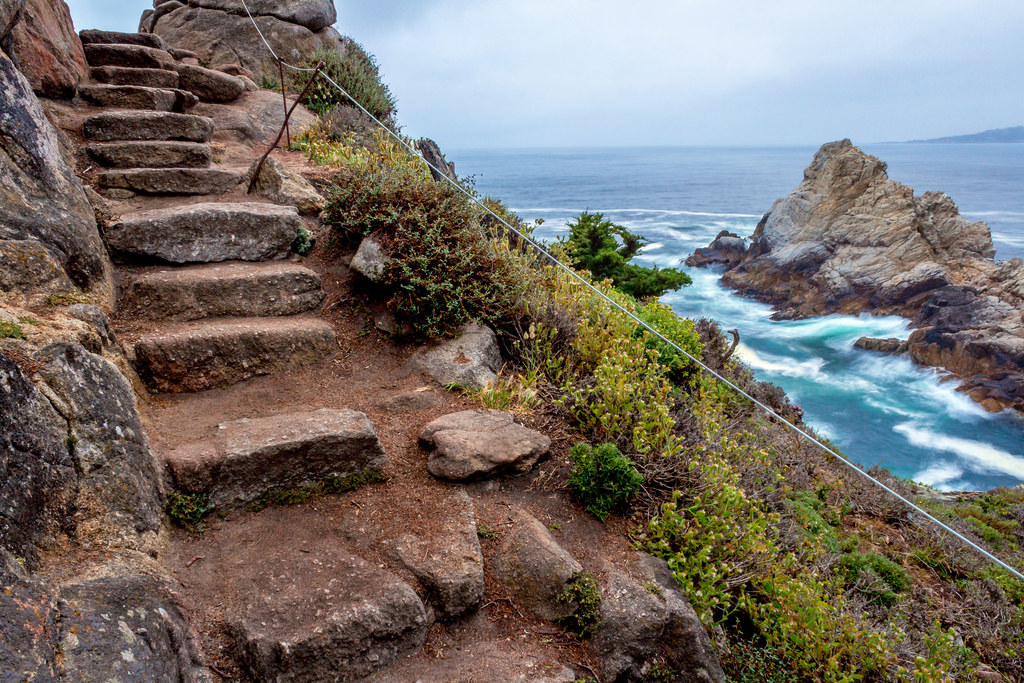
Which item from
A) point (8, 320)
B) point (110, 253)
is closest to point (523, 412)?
point (8, 320)

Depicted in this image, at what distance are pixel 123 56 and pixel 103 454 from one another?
833 centimetres

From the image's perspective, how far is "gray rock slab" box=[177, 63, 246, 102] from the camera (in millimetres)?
9156

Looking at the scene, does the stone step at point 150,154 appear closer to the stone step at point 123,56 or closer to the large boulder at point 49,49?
the large boulder at point 49,49

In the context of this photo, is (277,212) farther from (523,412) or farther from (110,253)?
(523,412)

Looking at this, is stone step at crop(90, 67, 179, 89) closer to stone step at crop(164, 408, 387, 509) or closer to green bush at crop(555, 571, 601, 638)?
stone step at crop(164, 408, 387, 509)

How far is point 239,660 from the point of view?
2.64 m

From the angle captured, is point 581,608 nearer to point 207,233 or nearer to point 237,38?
point 207,233

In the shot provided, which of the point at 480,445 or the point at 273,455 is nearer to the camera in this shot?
the point at 273,455

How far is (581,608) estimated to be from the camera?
3436 mm

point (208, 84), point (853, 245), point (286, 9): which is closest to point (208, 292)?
point (208, 84)

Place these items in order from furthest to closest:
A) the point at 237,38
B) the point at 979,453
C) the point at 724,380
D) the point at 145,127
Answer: the point at 979,453
the point at 237,38
the point at 145,127
the point at 724,380

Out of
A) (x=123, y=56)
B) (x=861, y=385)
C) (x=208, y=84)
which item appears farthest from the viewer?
(x=861, y=385)

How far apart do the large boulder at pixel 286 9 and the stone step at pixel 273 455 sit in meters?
12.6

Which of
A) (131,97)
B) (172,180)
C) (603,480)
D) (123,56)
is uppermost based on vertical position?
(123,56)
